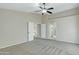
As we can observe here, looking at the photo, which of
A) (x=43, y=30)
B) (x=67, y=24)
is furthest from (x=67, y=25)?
(x=43, y=30)

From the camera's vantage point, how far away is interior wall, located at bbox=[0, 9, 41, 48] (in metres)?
4.78

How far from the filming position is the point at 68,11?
5688 mm

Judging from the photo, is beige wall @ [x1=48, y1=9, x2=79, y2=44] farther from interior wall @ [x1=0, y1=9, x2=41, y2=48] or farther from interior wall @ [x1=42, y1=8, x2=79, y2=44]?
interior wall @ [x1=0, y1=9, x2=41, y2=48]

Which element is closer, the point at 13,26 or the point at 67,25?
the point at 13,26

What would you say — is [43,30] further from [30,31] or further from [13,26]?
[13,26]

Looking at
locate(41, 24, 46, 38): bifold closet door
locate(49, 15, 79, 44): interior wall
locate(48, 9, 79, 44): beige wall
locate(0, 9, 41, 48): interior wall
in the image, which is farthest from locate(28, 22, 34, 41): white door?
locate(49, 15, 79, 44): interior wall

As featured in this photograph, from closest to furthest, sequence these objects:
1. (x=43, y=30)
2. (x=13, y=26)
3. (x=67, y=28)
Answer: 1. (x=13, y=26)
2. (x=67, y=28)
3. (x=43, y=30)

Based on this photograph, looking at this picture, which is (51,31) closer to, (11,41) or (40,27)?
(40,27)

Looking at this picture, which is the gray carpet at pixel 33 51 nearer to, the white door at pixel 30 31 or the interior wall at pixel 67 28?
the white door at pixel 30 31

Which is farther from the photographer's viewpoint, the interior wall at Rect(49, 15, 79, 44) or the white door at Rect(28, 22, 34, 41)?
the white door at Rect(28, 22, 34, 41)

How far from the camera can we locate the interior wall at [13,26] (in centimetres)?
478

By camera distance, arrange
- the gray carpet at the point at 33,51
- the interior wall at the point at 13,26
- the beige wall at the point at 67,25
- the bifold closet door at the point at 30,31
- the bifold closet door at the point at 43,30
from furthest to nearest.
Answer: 1. the bifold closet door at the point at 43,30
2. the bifold closet door at the point at 30,31
3. the beige wall at the point at 67,25
4. the interior wall at the point at 13,26
5. the gray carpet at the point at 33,51

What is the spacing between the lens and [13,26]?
211 inches

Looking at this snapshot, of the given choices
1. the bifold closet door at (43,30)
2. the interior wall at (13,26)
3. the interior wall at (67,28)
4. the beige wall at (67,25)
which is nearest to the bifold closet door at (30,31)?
the interior wall at (13,26)
